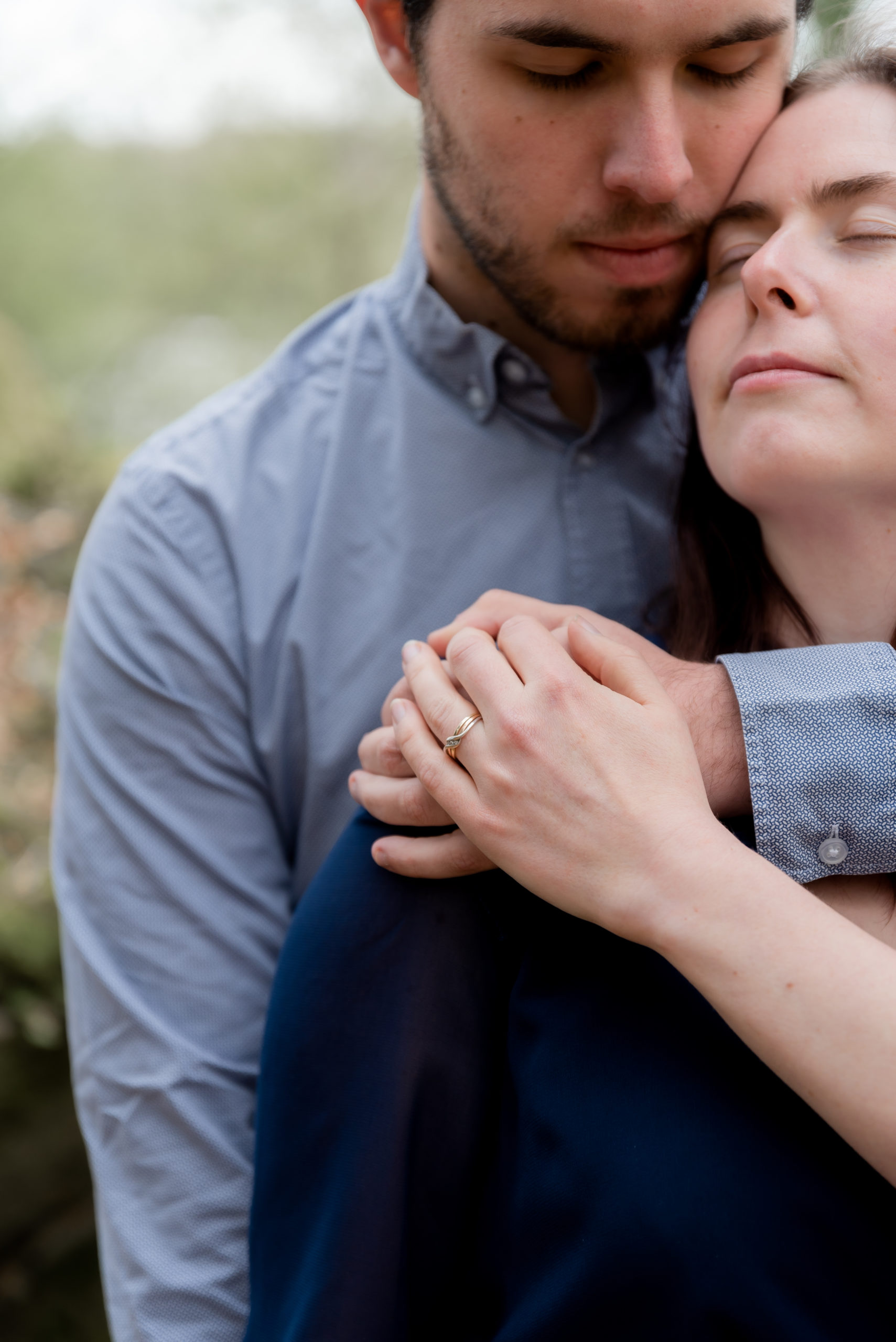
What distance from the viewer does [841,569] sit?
1376mm

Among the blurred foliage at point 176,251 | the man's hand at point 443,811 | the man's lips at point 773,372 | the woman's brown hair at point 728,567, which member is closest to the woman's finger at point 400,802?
the man's hand at point 443,811

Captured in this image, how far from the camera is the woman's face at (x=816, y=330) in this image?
1.25 metres

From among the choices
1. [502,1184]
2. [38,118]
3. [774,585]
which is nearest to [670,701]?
[774,585]

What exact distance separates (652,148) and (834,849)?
3.05ft

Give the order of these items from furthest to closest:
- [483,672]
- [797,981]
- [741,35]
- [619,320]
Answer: [619,320], [741,35], [483,672], [797,981]

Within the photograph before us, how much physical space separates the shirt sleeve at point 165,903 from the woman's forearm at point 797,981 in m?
0.79

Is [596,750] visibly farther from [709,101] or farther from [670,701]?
[709,101]

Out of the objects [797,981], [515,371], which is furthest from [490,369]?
[797,981]

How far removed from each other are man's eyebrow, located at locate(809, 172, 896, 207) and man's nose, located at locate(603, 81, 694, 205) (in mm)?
183

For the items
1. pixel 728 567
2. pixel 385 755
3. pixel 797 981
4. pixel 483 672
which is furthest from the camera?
pixel 728 567

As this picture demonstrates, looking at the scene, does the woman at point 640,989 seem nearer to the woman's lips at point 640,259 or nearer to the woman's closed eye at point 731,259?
the woman's closed eye at point 731,259

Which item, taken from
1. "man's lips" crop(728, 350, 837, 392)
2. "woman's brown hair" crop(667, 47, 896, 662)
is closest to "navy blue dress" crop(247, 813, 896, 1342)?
"woman's brown hair" crop(667, 47, 896, 662)

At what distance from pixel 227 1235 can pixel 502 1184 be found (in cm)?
53

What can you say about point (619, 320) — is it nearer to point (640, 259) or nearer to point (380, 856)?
point (640, 259)
